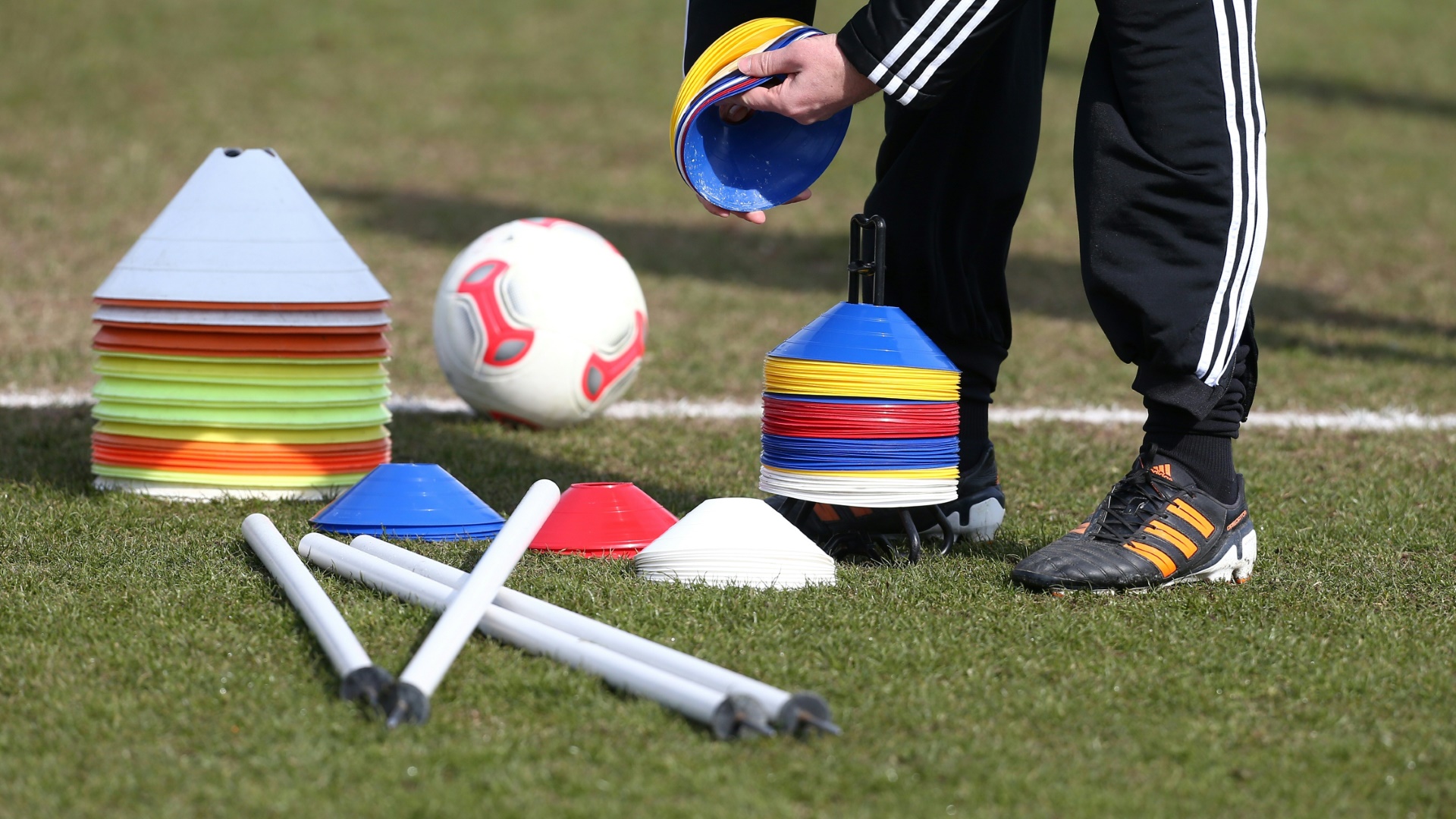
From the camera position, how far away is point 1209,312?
8.09ft

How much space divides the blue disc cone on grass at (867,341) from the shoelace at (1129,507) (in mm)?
391

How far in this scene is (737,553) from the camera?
2.51 meters

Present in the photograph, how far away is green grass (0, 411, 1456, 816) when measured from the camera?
1688 millimetres

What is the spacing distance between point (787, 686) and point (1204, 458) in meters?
1.05

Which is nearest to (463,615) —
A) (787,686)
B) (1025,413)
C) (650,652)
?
(650,652)

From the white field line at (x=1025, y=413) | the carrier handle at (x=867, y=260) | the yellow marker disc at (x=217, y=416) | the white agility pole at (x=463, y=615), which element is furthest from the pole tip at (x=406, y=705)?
the white field line at (x=1025, y=413)

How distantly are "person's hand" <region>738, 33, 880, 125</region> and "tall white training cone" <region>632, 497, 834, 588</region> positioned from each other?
0.72 m

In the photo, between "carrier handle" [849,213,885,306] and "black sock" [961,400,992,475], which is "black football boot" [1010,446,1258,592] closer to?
"black sock" [961,400,992,475]

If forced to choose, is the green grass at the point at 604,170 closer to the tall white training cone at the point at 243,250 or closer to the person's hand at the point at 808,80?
the tall white training cone at the point at 243,250

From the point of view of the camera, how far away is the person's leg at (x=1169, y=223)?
2.44 metres

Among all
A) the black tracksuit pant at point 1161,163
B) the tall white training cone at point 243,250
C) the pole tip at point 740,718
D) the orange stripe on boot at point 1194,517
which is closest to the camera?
the pole tip at point 740,718

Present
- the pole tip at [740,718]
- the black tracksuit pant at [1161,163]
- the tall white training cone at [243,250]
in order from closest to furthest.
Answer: the pole tip at [740,718], the black tracksuit pant at [1161,163], the tall white training cone at [243,250]

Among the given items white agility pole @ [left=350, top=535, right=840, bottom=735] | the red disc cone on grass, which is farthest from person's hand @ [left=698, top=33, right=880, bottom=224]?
white agility pole @ [left=350, top=535, right=840, bottom=735]

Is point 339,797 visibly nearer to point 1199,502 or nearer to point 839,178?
point 1199,502
